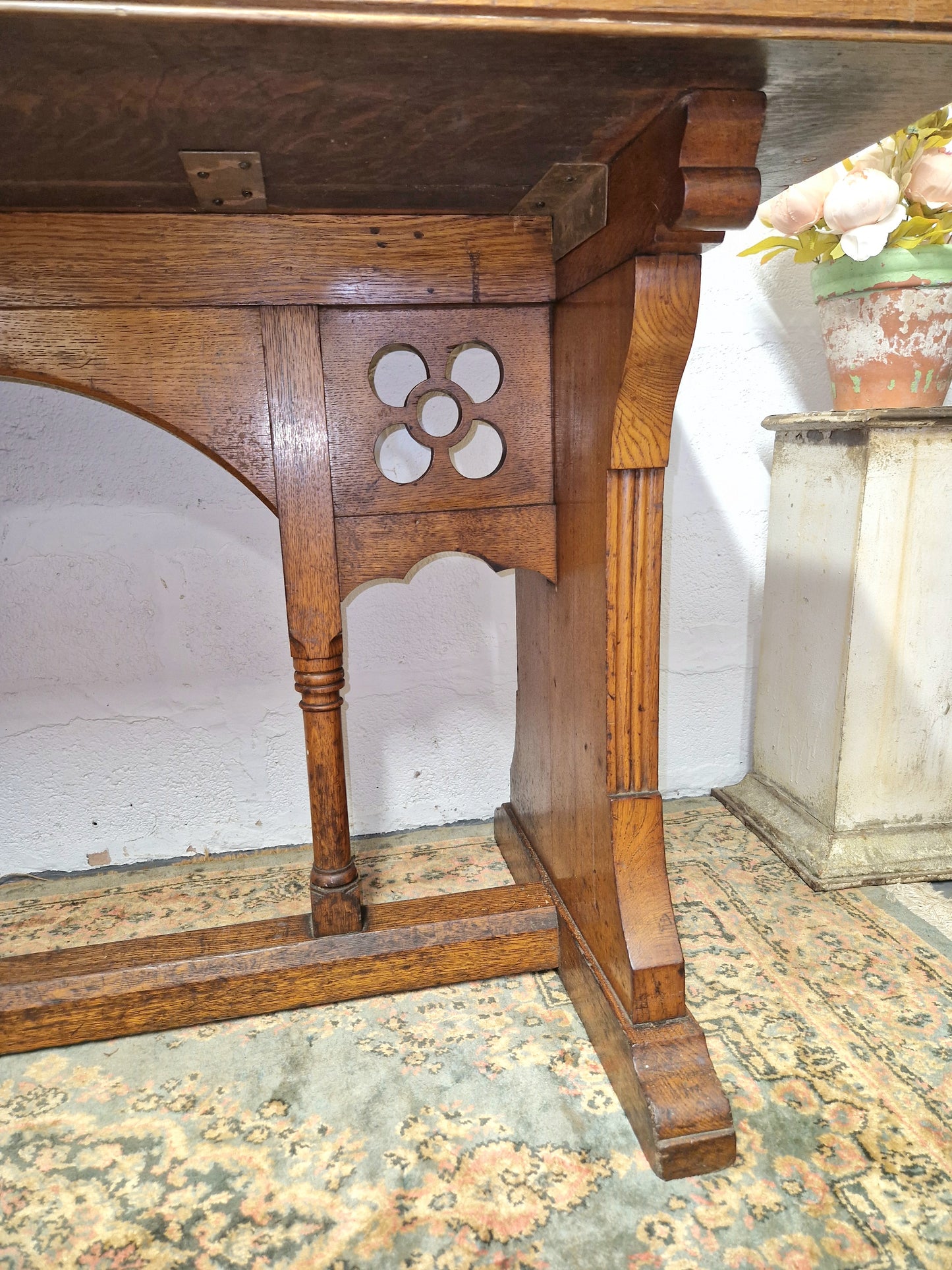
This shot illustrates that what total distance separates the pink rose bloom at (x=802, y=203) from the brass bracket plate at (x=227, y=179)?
0.86 m

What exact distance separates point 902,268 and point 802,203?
19 cm

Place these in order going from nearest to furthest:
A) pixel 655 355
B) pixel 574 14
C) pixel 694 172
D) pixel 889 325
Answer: pixel 574 14 → pixel 694 172 → pixel 655 355 → pixel 889 325

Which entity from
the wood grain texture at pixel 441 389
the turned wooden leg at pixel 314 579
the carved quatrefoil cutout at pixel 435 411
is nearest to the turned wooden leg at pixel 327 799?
the turned wooden leg at pixel 314 579

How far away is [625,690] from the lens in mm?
974

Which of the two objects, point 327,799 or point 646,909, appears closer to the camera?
point 646,909

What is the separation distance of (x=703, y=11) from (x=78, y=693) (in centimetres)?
140

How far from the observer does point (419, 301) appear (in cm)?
107

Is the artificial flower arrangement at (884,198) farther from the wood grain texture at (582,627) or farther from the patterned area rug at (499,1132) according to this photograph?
the patterned area rug at (499,1132)

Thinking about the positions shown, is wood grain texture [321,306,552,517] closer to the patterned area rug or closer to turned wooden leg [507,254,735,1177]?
turned wooden leg [507,254,735,1177]

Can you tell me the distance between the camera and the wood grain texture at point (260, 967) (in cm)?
112

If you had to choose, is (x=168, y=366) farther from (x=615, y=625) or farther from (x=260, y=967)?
(x=260, y=967)

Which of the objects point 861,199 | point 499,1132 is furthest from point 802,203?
point 499,1132

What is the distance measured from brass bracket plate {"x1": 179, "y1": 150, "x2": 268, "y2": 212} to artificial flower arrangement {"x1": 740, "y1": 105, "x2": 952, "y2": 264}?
2.70 feet

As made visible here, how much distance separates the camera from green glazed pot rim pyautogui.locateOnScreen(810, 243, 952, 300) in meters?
1.34
